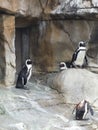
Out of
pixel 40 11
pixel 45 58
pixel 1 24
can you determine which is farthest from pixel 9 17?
pixel 45 58

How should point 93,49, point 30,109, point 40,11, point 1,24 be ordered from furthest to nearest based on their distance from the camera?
point 93,49, point 40,11, point 1,24, point 30,109

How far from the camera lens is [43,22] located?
8.52 meters

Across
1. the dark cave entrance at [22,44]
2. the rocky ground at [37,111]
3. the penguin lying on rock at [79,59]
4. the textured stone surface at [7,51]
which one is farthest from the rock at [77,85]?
the dark cave entrance at [22,44]

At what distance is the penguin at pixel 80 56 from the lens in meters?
8.30

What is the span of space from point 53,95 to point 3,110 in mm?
1284

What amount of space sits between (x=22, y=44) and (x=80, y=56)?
129cm

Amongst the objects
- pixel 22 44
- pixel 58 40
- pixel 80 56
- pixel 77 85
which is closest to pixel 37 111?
pixel 77 85

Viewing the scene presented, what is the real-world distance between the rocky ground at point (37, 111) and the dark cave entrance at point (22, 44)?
1217mm

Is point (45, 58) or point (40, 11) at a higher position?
point (40, 11)

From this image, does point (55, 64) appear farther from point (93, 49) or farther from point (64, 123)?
point (64, 123)

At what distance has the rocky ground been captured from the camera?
599cm

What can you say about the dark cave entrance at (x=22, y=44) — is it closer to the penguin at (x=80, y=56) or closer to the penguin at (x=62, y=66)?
the penguin at (x=62, y=66)

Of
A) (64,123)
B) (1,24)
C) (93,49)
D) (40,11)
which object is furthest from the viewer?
(93,49)

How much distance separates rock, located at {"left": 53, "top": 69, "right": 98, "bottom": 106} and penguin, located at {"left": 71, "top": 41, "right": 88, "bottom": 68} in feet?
2.03
